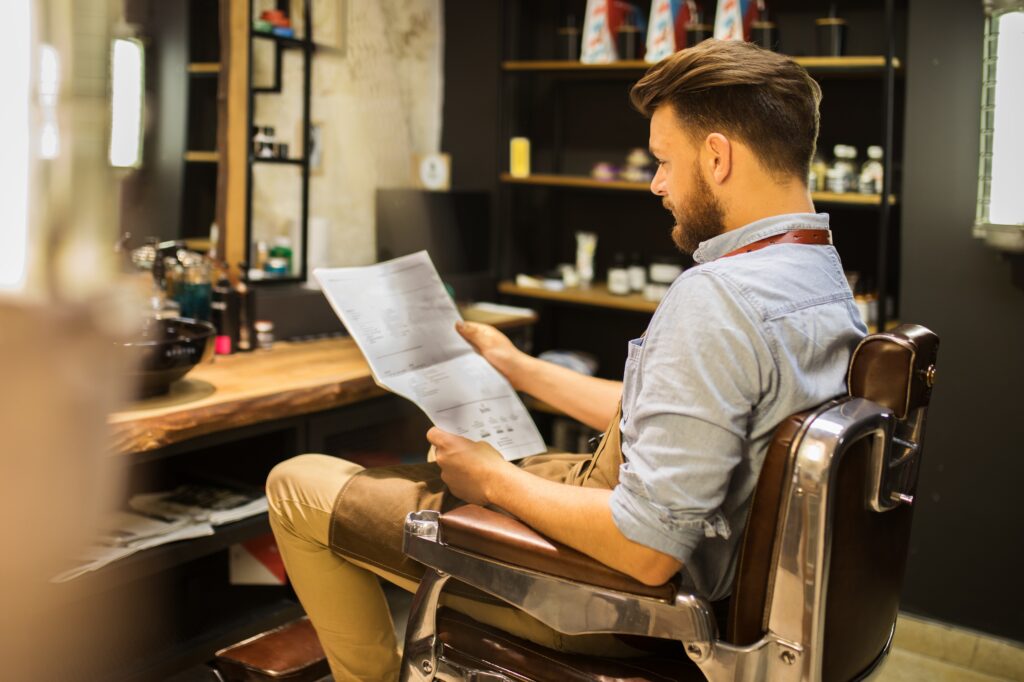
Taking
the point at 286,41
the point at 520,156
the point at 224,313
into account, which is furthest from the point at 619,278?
the point at 224,313

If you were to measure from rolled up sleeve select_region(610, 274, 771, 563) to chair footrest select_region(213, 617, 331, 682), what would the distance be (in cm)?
118

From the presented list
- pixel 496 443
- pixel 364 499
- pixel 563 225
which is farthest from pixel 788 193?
pixel 563 225

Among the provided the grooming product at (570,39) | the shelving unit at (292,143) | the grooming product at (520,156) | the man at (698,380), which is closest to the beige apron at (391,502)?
the man at (698,380)

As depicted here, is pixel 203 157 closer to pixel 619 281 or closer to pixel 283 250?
pixel 283 250

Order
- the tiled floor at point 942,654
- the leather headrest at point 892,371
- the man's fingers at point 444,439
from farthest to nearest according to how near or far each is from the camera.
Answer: the tiled floor at point 942,654, the man's fingers at point 444,439, the leather headrest at point 892,371

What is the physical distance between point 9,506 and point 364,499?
1426 millimetres

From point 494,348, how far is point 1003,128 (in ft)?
5.11

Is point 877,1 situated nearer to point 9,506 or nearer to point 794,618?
point 794,618

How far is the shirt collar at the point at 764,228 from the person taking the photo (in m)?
1.40

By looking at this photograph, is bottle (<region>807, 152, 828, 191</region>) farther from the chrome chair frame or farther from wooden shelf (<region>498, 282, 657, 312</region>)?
the chrome chair frame

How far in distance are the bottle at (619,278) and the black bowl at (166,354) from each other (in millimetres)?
1766

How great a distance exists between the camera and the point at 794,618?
1214 mm

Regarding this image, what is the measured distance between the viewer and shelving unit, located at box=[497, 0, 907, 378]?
3.30m

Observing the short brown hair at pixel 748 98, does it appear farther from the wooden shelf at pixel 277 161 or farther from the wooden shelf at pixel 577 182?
the wooden shelf at pixel 577 182
